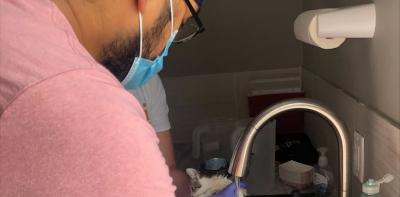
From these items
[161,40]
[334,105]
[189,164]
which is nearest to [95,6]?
[161,40]

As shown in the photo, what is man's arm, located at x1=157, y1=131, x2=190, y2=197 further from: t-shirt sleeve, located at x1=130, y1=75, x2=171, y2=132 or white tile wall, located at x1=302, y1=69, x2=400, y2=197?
white tile wall, located at x1=302, y1=69, x2=400, y2=197

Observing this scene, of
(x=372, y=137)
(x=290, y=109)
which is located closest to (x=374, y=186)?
(x=372, y=137)

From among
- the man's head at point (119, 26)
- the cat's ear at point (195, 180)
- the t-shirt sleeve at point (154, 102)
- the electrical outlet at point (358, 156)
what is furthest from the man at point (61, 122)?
the t-shirt sleeve at point (154, 102)

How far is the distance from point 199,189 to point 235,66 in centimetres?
89

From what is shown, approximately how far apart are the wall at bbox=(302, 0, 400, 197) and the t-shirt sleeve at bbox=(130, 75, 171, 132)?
24.7 inches

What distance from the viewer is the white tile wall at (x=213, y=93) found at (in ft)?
7.00

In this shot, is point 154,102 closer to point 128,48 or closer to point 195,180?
point 195,180

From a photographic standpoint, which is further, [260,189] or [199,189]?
[260,189]

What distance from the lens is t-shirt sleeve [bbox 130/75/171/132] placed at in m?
1.80

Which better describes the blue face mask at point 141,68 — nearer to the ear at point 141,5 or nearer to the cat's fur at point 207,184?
the ear at point 141,5

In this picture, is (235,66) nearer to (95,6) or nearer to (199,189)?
(199,189)

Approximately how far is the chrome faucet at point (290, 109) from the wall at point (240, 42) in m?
1.02

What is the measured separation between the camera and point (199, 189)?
1350 mm

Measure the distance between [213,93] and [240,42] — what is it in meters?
0.27
